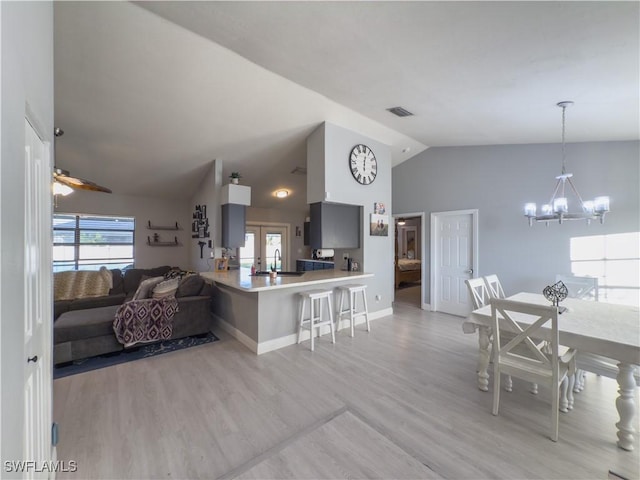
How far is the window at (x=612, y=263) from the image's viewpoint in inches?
142

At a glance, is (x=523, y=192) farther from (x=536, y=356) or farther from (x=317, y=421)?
(x=317, y=421)

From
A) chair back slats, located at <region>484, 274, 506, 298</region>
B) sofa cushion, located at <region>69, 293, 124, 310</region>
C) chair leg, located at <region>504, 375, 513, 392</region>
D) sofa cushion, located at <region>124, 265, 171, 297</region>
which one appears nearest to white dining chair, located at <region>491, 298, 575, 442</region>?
chair leg, located at <region>504, 375, 513, 392</region>

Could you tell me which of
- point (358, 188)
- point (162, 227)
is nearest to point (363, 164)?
point (358, 188)

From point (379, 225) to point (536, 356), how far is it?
9.77ft

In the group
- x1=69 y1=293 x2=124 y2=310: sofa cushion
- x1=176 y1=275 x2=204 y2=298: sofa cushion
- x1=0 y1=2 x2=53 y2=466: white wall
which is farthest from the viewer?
x1=69 y1=293 x2=124 y2=310: sofa cushion

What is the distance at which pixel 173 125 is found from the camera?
145 inches

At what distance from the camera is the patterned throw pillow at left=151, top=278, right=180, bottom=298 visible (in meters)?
3.62

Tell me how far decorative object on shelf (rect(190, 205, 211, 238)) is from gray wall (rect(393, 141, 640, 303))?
4.52 m

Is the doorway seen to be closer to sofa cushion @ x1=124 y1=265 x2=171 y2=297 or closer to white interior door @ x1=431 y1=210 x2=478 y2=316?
sofa cushion @ x1=124 y1=265 x2=171 y2=297

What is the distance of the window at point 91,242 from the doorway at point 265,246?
2561mm

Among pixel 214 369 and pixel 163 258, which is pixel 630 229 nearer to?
pixel 214 369

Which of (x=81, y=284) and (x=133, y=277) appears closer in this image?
(x=81, y=284)

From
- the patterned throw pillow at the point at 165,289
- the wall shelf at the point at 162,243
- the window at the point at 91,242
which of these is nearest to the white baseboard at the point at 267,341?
the patterned throw pillow at the point at 165,289

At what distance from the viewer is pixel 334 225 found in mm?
4250
